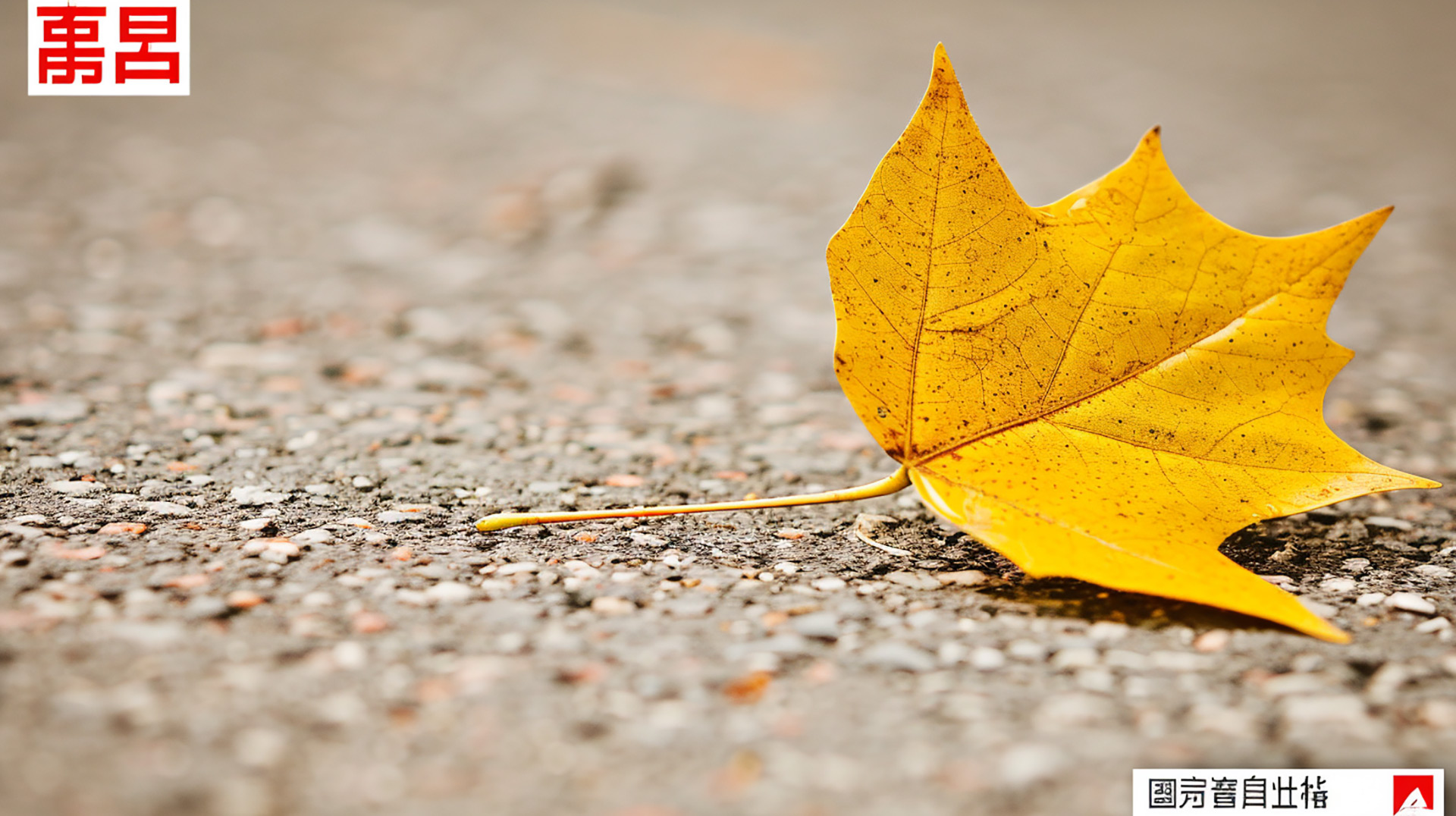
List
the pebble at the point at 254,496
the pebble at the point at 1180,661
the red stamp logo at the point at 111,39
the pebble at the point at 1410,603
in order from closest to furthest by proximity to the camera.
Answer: the pebble at the point at 1180,661 → the pebble at the point at 1410,603 → the pebble at the point at 254,496 → the red stamp logo at the point at 111,39

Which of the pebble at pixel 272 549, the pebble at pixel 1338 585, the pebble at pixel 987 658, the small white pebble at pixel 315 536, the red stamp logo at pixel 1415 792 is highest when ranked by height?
the small white pebble at pixel 315 536

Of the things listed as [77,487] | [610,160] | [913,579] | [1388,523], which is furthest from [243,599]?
[610,160]

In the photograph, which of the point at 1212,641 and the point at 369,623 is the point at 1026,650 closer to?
the point at 1212,641

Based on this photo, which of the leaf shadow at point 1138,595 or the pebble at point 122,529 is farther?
the pebble at point 122,529

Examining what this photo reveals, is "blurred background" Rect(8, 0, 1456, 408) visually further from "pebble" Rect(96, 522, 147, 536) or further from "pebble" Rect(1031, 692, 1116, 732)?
"pebble" Rect(1031, 692, 1116, 732)

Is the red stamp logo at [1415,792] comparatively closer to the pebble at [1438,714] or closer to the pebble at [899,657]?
the pebble at [1438,714]

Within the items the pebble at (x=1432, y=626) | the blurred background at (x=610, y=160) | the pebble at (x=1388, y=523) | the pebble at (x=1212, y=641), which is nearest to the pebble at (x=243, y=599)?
the pebble at (x=1212, y=641)
